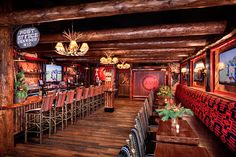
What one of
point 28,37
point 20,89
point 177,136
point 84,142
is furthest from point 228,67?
point 20,89

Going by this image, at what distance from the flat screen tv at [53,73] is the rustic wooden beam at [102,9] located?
6651 mm

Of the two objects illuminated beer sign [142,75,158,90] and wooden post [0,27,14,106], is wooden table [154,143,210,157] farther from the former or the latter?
illuminated beer sign [142,75,158,90]

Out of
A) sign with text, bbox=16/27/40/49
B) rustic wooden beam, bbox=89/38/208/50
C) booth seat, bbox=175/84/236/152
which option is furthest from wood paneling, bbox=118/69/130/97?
sign with text, bbox=16/27/40/49

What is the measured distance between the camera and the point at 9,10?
3.46 metres

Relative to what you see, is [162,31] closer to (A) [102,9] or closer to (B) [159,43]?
(B) [159,43]

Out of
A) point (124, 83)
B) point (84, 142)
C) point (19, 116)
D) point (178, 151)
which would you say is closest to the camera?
point (178, 151)

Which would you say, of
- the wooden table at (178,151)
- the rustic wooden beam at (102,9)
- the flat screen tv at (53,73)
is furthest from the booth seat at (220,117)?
the flat screen tv at (53,73)

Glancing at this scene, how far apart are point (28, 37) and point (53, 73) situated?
672cm

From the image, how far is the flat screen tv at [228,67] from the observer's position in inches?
164

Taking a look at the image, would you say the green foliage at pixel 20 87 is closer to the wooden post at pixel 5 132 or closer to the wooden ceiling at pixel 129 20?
the wooden post at pixel 5 132

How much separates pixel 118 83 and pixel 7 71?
10.9m

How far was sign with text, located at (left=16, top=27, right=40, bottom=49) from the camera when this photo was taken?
3734mm

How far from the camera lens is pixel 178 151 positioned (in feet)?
6.32

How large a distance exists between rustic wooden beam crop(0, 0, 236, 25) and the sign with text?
42 cm
